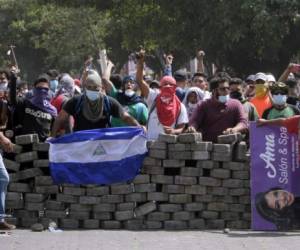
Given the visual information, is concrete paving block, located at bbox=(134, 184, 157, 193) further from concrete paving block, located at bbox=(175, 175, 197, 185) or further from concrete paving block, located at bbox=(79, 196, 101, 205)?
concrete paving block, located at bbox=(79, 196, 101, 205)

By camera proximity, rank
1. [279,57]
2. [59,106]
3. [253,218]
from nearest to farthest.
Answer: [253,218], [59,106], [279,57]

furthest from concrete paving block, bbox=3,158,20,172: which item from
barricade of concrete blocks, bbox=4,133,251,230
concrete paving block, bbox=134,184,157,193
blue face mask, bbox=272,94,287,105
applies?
blue face mask, bbox=272,94,287,105

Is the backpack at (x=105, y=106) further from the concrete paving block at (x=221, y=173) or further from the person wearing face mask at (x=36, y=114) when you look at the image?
the concrete paving block at (x=221, y=173)

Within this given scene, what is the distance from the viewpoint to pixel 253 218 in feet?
36.5

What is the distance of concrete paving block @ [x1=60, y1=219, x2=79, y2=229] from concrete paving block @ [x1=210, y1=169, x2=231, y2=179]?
176cm

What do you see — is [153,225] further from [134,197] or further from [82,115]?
[82,115]

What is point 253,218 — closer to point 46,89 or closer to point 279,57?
point 46,89

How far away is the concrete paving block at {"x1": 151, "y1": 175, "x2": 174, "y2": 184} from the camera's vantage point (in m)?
11.3

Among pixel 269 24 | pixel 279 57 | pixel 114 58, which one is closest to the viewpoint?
pixel 269 24

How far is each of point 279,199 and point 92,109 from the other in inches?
98.7

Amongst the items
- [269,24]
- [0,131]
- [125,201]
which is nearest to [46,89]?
[0,131]

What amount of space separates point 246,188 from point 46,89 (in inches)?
111

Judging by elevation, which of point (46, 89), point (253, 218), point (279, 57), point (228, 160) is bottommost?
point (253, 218)

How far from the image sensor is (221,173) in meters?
11.2
